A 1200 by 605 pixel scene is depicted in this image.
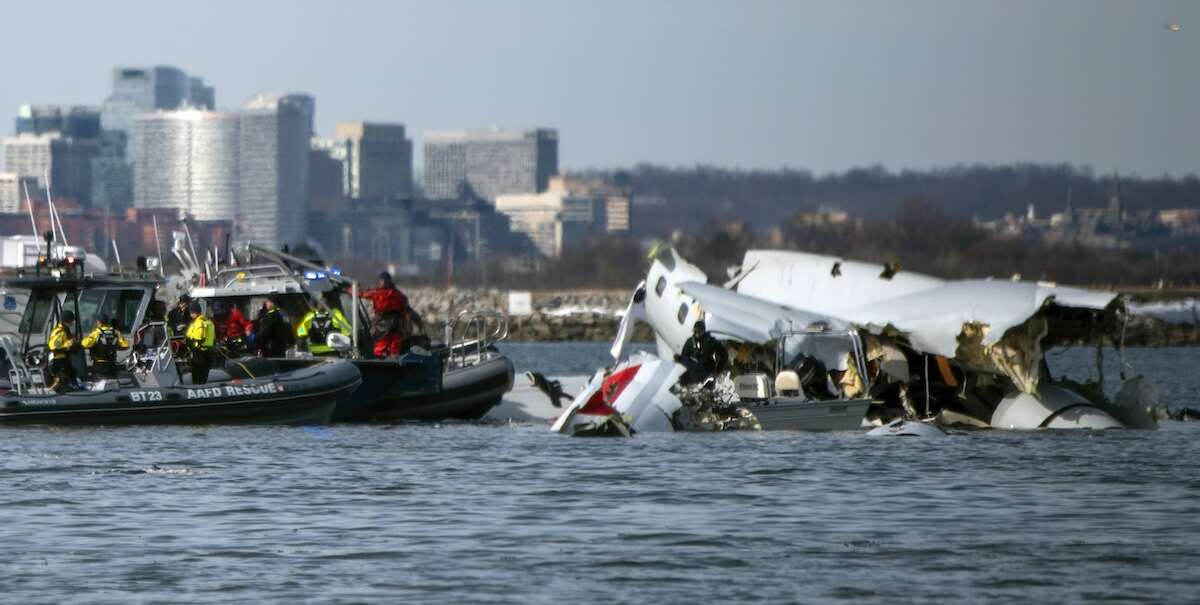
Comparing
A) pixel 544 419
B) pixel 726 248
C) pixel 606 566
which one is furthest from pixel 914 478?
pixel 726 248

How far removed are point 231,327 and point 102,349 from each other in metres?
3.89

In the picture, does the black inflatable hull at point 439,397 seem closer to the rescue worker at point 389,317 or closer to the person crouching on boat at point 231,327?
the rescue worker at point 389,317

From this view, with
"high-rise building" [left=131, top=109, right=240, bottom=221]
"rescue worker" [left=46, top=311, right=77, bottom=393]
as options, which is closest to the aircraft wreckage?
"rescue worker" [left=46, top=311, right=77, bottom=393]

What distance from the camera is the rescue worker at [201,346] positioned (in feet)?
96.5

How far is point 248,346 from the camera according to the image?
32031 millimetres

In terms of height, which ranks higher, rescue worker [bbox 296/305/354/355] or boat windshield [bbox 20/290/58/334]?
boat windshield [bbox 20/290/58/334]

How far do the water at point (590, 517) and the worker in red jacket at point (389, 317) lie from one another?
282cm

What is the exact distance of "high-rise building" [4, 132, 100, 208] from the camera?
536 feet


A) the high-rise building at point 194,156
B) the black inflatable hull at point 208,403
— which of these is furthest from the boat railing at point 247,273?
the high-rise building at point 194,156

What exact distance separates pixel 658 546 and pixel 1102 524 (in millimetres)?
4578

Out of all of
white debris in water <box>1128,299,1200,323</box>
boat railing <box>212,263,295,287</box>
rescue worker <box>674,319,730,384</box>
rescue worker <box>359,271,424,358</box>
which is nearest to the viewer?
rescue worker <box>674,319,730,384</box>

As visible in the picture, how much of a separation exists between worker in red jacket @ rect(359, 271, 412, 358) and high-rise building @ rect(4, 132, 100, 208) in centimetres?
12789

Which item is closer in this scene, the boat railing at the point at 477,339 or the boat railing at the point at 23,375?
the boat railing at the point at 23,375

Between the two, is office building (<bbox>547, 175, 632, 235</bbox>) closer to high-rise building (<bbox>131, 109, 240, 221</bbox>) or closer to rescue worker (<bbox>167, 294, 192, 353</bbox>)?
high-rise building (<bbox>131, 109, 240, 221</bbox>)
